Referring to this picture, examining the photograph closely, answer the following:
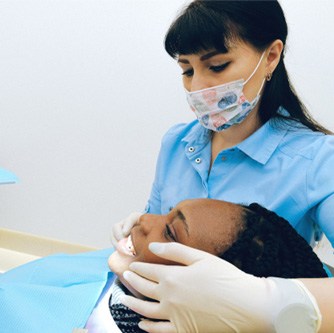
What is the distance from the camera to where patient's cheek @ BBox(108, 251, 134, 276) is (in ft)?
3.28

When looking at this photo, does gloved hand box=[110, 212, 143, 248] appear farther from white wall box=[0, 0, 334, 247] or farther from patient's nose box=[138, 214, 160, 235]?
white wall box=[0, 0, 334, 247]

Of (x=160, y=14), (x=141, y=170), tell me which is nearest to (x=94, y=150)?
(x=141, y=170)

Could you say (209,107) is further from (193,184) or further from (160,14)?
(160,14)

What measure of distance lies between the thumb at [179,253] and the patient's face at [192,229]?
48mm

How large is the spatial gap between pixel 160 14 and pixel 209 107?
3.07 feet

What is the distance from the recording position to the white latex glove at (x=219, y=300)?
2.53 ft

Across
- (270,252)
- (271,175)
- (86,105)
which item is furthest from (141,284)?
(86,105)

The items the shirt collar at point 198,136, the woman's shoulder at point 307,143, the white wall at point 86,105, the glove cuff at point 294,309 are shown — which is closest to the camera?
the glove cuff at point 294,309

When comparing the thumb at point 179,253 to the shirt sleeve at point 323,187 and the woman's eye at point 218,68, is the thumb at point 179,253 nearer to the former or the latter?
the shirt sleeve at point 323,187

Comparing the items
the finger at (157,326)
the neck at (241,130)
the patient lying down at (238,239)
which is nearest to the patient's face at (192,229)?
the patient lying down at (238,239)

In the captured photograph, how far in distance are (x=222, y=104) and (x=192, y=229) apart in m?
0.42

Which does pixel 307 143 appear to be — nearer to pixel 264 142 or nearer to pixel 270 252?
pixel 264 142

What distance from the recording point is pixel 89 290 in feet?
3.55

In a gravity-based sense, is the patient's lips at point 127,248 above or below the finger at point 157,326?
above
